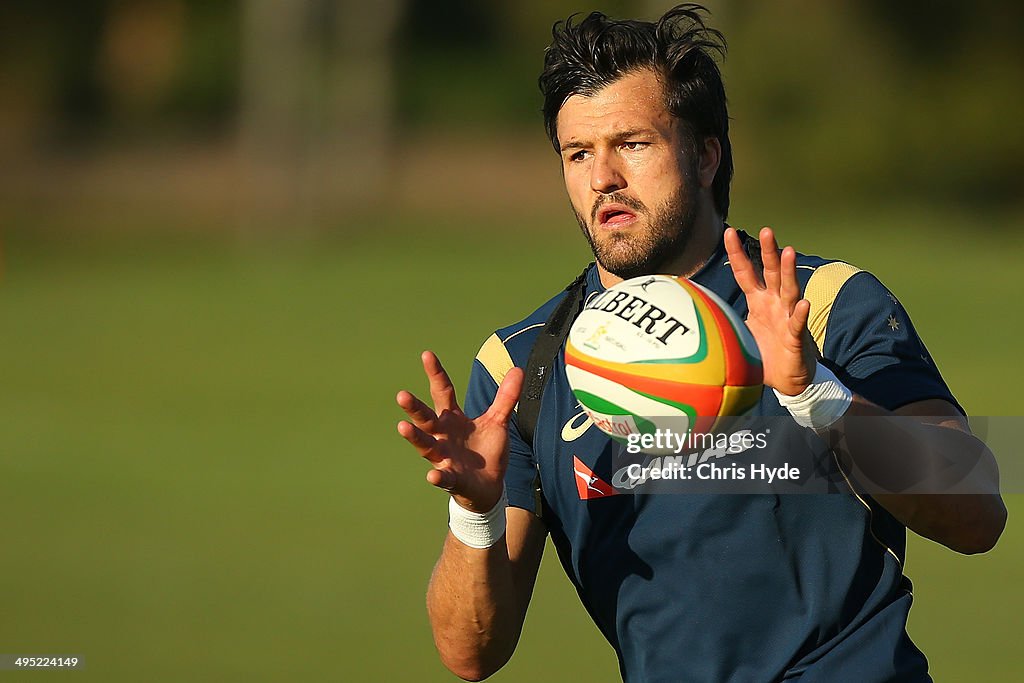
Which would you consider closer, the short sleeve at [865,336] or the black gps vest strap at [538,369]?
the short sleeve at [865,336]

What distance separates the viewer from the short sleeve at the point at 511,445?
18.4 feet

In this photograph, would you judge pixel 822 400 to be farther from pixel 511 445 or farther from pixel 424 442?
pixel 511 445

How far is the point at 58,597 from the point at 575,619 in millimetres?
3860

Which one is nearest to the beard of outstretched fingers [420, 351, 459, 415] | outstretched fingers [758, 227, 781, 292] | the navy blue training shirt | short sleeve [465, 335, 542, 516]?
the navy blue training shirt

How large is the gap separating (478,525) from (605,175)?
1.22 m

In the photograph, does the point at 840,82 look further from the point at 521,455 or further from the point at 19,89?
the point at 521,455

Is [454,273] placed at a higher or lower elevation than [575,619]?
higher

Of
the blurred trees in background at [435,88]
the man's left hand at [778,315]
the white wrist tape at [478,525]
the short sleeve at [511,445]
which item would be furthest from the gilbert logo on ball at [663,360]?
the blurred trees in background at [435,88]

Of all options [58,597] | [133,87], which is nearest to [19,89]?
[133,87]

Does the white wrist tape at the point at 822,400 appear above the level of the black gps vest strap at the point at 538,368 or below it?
below

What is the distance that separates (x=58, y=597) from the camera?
39.6 feet

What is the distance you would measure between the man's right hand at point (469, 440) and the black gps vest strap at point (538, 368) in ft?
1.15

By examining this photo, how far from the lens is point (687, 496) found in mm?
5148

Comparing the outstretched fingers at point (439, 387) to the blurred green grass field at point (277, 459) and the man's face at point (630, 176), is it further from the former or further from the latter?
the blurred green grass field at point (277, 459)
